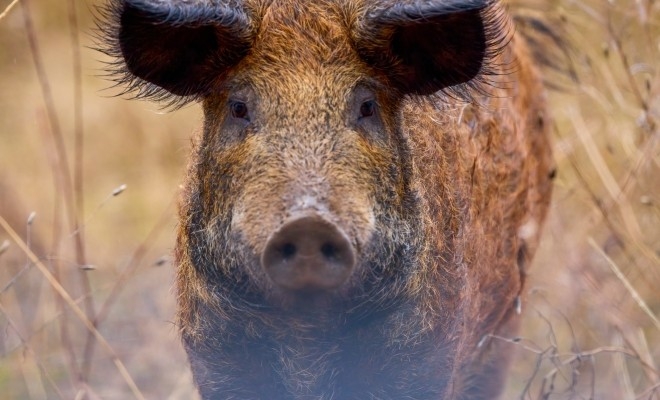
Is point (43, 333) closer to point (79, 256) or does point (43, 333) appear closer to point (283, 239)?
point (79, 256)

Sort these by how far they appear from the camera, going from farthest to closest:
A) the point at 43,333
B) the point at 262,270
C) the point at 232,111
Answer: the point at 43,333, the point at 232,111, the point at 262,270

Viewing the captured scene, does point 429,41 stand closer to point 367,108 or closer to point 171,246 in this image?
point 367,108

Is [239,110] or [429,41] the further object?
[429,41]

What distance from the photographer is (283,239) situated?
11.0 ft

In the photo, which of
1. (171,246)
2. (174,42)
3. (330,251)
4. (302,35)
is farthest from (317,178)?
(171,246)

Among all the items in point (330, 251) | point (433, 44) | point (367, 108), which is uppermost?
point (433, 44)

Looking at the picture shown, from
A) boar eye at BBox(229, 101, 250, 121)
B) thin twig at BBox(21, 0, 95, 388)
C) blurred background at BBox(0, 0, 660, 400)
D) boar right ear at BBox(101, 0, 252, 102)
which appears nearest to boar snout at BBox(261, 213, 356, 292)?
boar eye at BBox(229, 101, 250, 121)

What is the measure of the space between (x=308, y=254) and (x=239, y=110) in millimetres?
895

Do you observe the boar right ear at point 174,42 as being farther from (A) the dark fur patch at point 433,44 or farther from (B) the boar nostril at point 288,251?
(B) the boar nostril at point 288,251

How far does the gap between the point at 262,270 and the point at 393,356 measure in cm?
85

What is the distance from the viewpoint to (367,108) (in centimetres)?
404

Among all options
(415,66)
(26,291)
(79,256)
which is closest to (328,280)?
(415,66)

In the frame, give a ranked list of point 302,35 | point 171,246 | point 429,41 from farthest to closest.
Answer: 1. point 171,246
2. point 429,41
3. point 302,35

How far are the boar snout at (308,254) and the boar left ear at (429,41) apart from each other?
37.5 inches
